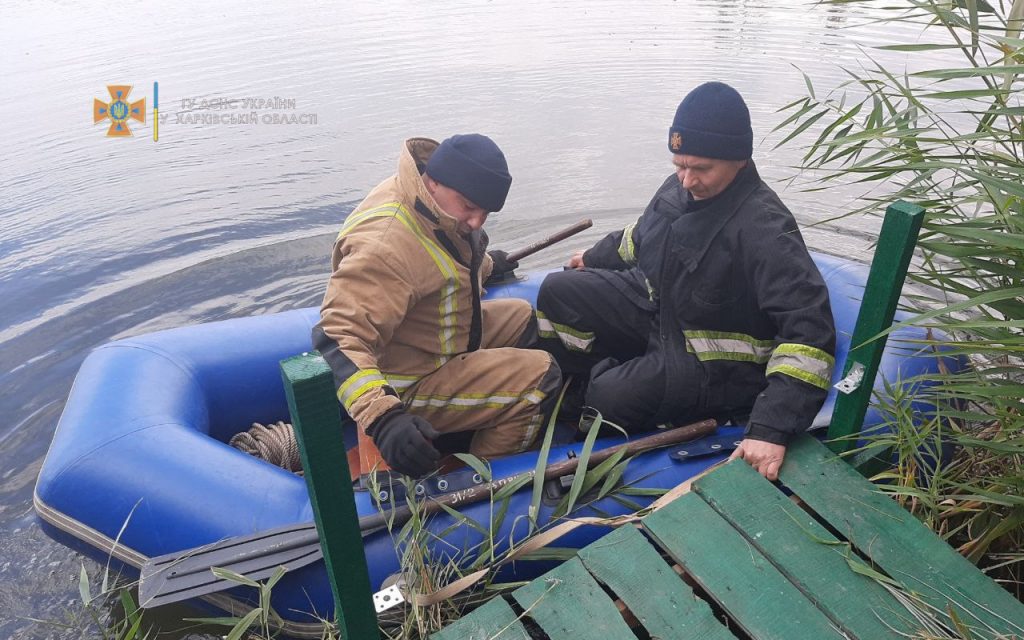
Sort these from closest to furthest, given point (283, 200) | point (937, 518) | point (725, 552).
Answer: point (725, 552) → point (937, 518) → point (283, 200)

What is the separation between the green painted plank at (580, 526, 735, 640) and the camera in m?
1.85

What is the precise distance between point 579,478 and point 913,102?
62.7 inches

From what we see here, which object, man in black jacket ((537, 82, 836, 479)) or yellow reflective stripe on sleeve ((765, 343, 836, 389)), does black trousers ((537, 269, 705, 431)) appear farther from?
yellow reflective stripe on sleeve ((765, 343, 836, 389))

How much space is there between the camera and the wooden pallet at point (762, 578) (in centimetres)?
184

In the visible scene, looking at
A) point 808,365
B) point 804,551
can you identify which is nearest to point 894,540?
point 804,551

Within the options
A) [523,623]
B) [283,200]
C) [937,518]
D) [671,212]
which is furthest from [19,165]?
[937,518]

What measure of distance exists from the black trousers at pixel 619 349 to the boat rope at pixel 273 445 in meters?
1.11

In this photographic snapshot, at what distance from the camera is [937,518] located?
87.7 inches

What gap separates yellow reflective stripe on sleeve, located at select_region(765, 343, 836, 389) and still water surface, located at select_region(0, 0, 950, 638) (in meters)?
2.79

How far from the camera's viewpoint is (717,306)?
2576mm

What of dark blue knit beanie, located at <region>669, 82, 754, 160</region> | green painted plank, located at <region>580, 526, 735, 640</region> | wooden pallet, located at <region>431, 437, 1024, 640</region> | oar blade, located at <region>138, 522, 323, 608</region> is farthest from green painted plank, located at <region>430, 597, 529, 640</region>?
dark blue knit beanie, located at <region>669, 82, 754, 160</region>

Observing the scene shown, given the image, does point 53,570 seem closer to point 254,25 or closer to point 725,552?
point 725,552

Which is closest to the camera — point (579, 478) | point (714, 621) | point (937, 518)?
point (714, 621)

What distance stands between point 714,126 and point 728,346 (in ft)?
2.43
